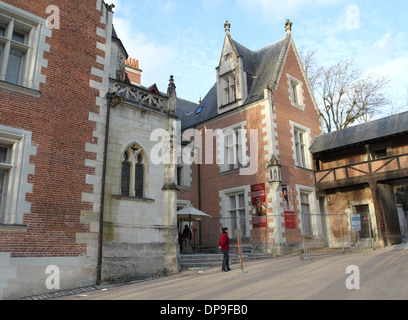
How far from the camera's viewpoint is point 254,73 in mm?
20453

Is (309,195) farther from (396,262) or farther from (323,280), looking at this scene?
(323,280)

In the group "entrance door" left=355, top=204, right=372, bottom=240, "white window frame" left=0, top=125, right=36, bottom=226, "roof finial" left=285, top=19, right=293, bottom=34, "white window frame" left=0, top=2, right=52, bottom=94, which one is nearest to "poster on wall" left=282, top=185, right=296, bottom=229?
"entrance door" left=355, top=204, right=372, bottom=240

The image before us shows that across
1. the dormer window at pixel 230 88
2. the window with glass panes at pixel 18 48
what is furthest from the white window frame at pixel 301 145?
the window with glass panes at pixel 18 48

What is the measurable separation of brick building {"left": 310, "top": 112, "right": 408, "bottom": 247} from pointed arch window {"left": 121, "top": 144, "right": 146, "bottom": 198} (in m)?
9.46

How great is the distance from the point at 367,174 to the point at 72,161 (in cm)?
1384

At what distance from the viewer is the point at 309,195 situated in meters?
18.7

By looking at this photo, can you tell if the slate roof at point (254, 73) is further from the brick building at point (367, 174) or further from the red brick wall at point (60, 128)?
the red brick wall at point (60, 128)

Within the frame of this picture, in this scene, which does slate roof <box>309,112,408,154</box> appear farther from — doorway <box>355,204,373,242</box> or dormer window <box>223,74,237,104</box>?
dormer window <box>223,74,237,104</box>

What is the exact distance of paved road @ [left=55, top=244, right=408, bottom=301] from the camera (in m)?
6.39

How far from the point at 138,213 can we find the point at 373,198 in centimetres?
1182

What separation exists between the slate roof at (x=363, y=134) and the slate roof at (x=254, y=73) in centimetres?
465

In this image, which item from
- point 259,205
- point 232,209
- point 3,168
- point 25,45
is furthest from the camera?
point 232,209

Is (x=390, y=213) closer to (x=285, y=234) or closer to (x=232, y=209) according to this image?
(x=285, y=234)

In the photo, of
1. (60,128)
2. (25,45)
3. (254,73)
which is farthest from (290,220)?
(25,45)
